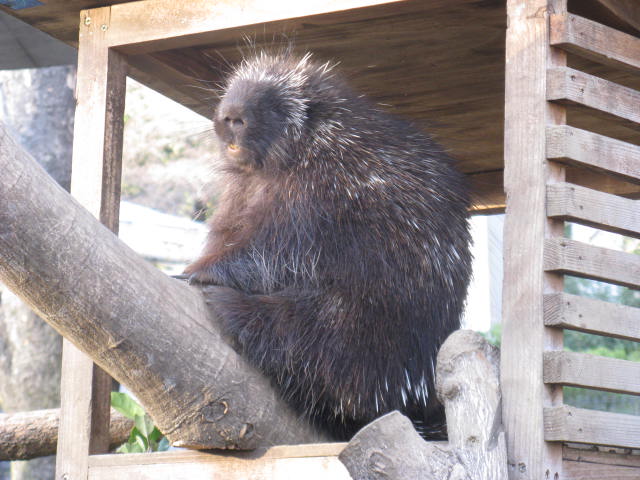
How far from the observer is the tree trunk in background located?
6.38 metres

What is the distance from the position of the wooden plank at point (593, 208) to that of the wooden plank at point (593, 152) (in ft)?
0.24

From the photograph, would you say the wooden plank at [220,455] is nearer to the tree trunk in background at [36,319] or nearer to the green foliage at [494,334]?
the tree trunk in background at [36,319]

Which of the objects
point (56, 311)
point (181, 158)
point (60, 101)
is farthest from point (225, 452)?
point (181, 158)

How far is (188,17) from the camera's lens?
10.3ft

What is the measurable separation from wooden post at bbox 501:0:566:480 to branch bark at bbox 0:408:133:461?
2285 millimetres

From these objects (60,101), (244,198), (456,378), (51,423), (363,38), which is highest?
(60,101)

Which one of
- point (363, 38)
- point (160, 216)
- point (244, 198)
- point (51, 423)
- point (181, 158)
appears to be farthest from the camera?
point (181, 158)

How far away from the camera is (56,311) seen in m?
2.03

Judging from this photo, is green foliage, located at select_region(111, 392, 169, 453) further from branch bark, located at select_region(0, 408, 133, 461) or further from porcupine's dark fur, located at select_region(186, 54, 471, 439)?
porcupine's dark fur, located at select_region(186, 54, 471, 439)

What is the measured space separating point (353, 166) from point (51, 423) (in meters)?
1.98

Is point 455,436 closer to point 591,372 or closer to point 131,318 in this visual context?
point 591,372

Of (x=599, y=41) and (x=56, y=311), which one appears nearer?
(x=56, y=311)

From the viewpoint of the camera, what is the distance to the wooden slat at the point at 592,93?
2541 millimetres

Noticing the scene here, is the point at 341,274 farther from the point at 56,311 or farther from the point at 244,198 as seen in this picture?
the point at 56,311
